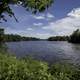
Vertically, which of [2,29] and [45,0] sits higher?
[45,0]

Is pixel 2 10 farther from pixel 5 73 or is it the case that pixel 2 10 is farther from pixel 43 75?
pixel 43 75

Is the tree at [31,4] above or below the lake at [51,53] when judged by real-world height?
above

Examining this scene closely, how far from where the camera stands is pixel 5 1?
13.9 m

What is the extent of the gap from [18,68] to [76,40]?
154568 millimetres

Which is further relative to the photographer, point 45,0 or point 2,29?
point 2,29

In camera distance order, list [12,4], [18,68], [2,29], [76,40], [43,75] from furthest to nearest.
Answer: [76,40] → [2,29] → [12,4] → [18,68] → [43,75]

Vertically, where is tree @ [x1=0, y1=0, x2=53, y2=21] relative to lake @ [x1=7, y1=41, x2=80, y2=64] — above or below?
above

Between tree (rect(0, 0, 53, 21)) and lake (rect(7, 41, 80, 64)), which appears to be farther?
lake (rect(7, 41, 80, 64))

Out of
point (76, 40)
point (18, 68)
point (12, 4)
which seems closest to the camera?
point (18, 68)

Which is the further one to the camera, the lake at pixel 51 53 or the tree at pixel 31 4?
the lake at pixel 51 53

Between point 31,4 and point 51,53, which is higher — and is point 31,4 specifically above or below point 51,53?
above

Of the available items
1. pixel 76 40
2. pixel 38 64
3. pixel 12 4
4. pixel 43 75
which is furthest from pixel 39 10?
A: pixel 76 40

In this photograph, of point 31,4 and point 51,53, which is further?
point 51,53

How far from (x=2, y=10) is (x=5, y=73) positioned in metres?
4.01
